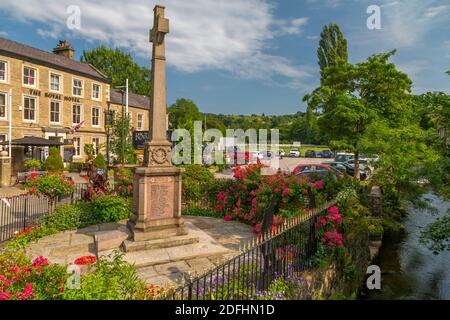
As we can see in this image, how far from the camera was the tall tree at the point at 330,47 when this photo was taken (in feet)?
72.8

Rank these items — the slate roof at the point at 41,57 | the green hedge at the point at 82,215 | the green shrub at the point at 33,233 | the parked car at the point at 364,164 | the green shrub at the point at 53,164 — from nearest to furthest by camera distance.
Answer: the green shrub at the point at 33,233 → the green hedge at the point at 82,215 → the parked car at the point at 364,164 → the green shrub at the point at 53,164 → the slate roof at the point at 41,57

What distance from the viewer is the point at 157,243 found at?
6.87m

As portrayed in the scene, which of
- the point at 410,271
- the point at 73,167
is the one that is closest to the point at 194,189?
the point at 410,271

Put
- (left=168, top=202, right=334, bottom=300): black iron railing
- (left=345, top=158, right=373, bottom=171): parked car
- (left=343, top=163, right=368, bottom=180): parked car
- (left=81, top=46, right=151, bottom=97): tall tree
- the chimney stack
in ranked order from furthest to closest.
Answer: (left=81, top=46, right=151, bottom=97): tall tree < the chimney stack < (left=343, top=163, right=368, bottom=180): parked car < (left=345, top=158, right=373, bottom=171): parked car < (left=168, top=202, right=334, bottom=300): black iron railing

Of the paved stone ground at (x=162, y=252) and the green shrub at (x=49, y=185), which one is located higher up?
the green shrub at (x=49, y=185)

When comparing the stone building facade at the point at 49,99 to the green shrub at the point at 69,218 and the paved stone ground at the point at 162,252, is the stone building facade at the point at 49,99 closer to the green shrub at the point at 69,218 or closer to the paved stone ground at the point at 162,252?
the green shrub at the point at 69,218

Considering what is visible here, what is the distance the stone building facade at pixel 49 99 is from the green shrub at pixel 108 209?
12.4 m

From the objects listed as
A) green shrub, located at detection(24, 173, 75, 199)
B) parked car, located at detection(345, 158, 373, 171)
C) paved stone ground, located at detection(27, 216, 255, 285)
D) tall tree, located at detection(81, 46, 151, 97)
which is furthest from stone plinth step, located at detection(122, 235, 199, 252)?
tall tree, located at detection(81, 46, 151, 97)

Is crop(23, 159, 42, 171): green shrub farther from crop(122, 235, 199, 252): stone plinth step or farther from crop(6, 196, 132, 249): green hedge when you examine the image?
crop(122, 235, 199, 252): stone plinth step

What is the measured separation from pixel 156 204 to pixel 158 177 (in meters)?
0.71

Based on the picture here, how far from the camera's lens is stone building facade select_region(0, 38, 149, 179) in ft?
74.4

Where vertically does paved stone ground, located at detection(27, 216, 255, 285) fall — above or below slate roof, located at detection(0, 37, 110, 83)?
below

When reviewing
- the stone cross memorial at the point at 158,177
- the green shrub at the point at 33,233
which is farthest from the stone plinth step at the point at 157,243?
the green shrub at the point at 33,233
